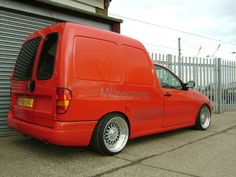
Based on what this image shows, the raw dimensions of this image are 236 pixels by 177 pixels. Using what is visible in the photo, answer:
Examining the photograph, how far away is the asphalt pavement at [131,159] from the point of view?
4.36m

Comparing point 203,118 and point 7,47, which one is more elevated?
point 7,47

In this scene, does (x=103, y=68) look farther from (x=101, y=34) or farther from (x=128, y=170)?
(x=128, y=170)

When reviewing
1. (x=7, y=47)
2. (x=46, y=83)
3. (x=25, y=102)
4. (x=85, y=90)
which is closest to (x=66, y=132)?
(x=85, y=90)

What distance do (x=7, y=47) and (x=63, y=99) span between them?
295 cm

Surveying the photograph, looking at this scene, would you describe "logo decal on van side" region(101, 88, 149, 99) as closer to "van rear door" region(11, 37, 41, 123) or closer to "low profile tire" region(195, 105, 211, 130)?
"van rear door" region(11, 37, 41, 123)

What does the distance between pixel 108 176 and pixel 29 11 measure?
14.8 feet

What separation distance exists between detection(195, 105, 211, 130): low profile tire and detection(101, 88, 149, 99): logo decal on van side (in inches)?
93.0

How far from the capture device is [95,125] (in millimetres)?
4883

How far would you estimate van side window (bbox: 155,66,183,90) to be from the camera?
21.3ft

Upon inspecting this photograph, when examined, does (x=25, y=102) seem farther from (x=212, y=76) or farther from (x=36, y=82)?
(x=212, y=76)

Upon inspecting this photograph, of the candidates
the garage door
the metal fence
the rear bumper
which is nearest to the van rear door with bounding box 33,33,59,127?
the rear bumper

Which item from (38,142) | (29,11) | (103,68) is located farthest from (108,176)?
(29,11)

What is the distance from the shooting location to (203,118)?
7.91m

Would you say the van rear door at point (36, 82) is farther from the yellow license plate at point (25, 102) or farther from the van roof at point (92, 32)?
the van roof at point (92, 32)
